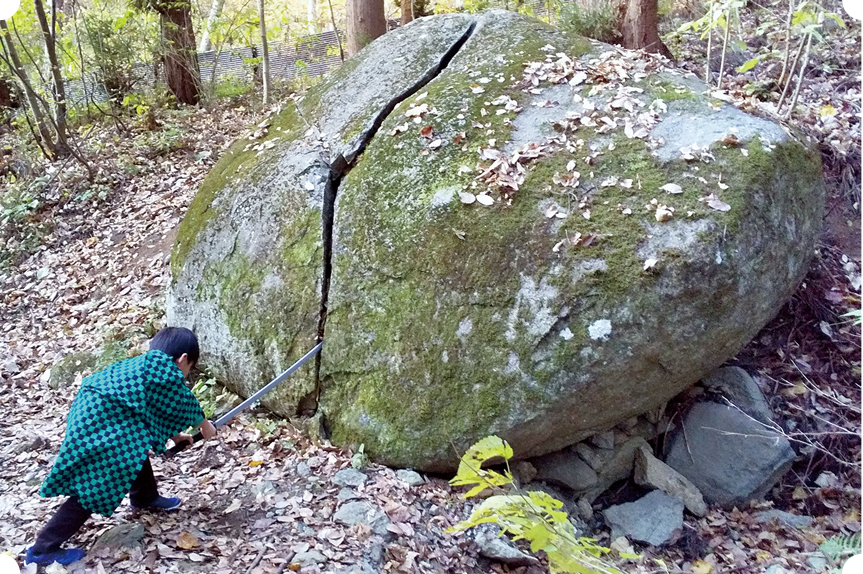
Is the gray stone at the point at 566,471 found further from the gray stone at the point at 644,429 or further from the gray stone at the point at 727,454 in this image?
the gray stone at the point at 727,454

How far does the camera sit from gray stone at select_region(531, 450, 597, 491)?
432 centimetres

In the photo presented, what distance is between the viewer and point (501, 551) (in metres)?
3.57

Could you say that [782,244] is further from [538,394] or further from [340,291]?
[340,291]

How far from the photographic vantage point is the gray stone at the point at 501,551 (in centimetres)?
358

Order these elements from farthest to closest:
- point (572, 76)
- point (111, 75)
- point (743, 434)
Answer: point (111, 75) → point (572, 76) → point (743, 434)

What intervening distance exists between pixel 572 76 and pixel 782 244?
2126 mm

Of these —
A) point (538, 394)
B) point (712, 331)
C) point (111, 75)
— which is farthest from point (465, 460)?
point (111, 75)

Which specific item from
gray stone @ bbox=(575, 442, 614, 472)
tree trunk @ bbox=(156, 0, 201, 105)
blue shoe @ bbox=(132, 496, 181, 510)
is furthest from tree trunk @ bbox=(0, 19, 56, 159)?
gray stone @ bbox=(575, 442, 614, 472)

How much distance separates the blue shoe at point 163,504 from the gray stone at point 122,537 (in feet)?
0.60

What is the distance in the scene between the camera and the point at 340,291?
4562 millimetres

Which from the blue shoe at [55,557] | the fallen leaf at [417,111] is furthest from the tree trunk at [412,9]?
the blue shoe at [55,557]

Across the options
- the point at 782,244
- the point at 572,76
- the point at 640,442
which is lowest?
the point at 640,442

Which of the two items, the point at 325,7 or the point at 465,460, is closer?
the point at 465,460

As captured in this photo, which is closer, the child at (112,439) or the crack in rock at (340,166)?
the child at (112,439)
